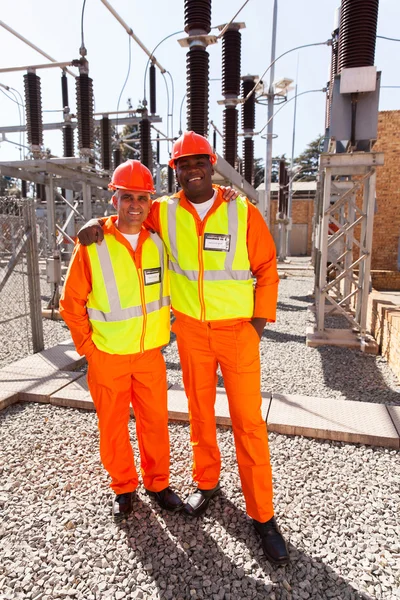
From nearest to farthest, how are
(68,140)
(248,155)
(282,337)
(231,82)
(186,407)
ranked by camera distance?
(186,407) → (282,337) → (231,82) → (248,155) → (68,140)

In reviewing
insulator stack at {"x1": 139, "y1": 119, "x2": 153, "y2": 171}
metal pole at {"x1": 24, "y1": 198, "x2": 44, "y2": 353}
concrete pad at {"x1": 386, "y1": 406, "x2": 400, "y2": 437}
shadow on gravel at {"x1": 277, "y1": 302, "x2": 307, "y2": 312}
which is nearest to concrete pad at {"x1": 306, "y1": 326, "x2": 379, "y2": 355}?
concrete pad at {"x1": 386, "y1": 406, "x2": 400, "y2": 437}

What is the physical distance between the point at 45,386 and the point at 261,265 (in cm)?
314

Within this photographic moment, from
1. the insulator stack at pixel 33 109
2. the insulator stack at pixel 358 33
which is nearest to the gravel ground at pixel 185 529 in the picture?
the insulator stack at pixel 358 33

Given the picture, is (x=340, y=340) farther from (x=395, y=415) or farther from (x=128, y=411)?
(x=128, y=411)

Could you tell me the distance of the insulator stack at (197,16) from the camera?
5.41 m

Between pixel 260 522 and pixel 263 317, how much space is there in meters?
1.18

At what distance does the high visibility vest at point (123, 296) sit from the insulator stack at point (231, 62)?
254 inches

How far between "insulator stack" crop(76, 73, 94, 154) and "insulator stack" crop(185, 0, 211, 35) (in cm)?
365

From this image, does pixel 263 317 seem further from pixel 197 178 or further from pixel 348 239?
pixel 348 239

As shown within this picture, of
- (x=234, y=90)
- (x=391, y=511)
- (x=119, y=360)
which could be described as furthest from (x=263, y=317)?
(x=234, y=90)

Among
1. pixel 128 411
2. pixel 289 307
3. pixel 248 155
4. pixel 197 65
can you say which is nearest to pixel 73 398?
pixel 128 411

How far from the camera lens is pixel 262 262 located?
257 centimetres

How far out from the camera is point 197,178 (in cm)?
248

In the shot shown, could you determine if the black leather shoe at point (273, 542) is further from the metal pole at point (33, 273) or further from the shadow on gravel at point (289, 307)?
the shadow on gravel at point (289, 307)
